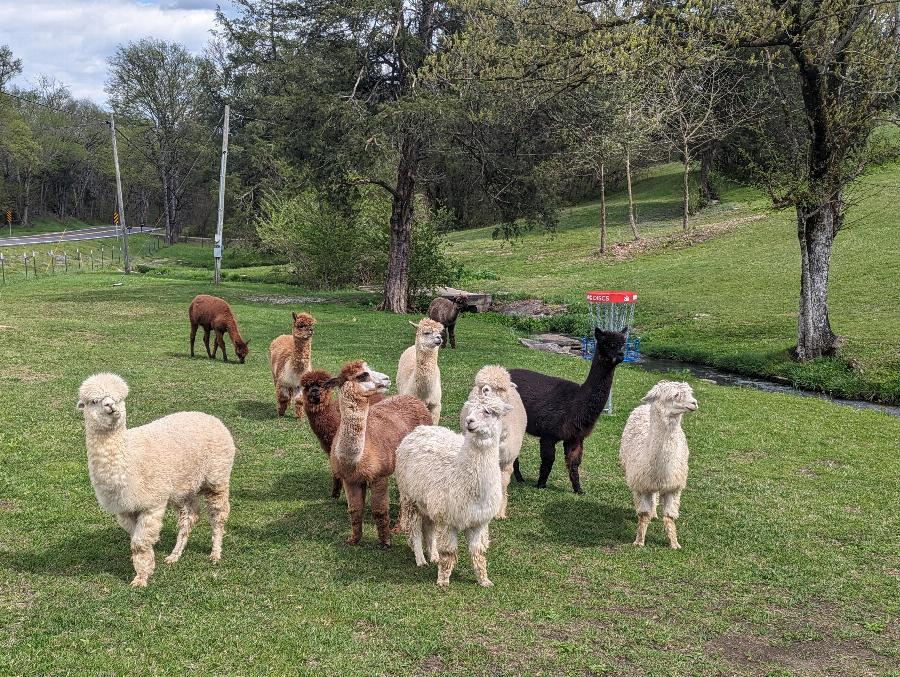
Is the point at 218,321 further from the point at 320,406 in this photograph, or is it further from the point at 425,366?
the point at 320,406

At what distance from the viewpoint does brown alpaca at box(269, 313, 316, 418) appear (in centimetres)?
1079

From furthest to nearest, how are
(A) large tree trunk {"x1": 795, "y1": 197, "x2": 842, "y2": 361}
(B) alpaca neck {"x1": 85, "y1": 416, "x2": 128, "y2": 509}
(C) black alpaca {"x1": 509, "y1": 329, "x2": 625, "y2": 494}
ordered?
(A) large tree trunk {"x1": 795, "y1": 197, "x2": 842, "y2": 361} → (C) black alpaca {"x1": 509, "y1": 329, "x2": 625, "y2": 494} → (B) alpaca neck {"x1": 85, "y1": 416, "x2": 128, "y2": 509}

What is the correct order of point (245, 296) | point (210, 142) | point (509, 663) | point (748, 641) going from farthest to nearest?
point (210, 142) < point (245, 296) < point (748, 641) < point (509, 663)

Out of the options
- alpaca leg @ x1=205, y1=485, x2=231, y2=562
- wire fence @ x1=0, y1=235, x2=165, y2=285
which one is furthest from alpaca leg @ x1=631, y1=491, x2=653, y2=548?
wire fence @ x1=0, y1=235, x2=165, y2=285

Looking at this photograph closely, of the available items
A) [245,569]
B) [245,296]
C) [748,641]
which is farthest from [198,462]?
[245,296]

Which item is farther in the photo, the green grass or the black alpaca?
the green grass

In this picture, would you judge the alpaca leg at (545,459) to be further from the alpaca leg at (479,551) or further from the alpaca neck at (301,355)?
the alpaca neck at (301,355)

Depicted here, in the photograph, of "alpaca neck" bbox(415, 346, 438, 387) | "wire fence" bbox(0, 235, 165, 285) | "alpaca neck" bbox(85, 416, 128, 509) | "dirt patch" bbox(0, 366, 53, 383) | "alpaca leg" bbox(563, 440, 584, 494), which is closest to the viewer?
"alpaca neck" bbox(85, 416, 128, 509)

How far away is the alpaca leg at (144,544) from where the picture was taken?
18.8 feet

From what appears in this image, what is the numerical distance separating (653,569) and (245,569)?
→ 367 cm

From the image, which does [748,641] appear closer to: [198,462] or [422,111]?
[198,462]

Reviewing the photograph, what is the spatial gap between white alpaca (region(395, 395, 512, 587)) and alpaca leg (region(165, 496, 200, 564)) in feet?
6.35

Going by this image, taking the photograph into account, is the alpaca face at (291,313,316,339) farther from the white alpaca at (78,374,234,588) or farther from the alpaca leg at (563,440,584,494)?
the white alpaca at (78,374,234,588)

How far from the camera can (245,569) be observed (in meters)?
6.20
